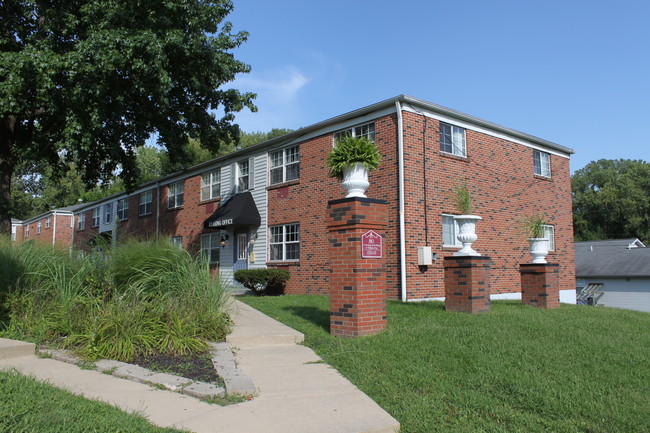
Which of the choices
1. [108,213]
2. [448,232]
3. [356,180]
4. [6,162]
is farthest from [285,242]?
[108,213]

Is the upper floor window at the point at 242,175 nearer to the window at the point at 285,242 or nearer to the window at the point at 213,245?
the window at the point at 213,245

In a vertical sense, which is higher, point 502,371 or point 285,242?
point 285,242

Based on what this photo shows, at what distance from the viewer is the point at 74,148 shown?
13266mm

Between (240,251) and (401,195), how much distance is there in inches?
321

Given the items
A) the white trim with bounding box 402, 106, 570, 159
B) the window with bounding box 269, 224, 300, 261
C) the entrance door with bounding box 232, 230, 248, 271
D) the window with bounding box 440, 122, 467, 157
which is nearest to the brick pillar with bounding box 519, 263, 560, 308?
the window with bounding box 440, 122, 467, 157

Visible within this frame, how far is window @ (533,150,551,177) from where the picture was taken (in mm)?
17922

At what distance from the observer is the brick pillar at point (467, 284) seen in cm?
825

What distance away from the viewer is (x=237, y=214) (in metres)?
17.1

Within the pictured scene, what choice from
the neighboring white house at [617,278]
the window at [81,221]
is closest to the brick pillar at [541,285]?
the neighboring white house at [617,278]

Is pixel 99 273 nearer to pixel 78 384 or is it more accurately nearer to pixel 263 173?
pixel 78 384

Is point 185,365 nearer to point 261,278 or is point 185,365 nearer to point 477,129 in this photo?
point 261,278

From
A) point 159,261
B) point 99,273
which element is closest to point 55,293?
point 99,273

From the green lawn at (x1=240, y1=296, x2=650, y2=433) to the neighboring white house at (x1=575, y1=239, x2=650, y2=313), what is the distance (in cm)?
2342

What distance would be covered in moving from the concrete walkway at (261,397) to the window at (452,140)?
9675 millimetres
